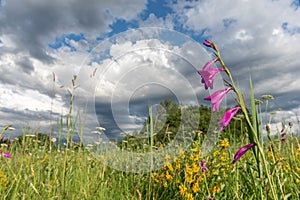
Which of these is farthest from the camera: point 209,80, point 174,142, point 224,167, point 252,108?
point 174,142

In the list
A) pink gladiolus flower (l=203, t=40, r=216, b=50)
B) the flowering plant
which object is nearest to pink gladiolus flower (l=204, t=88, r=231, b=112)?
the flowering plant

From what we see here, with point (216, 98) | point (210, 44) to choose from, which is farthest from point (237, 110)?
point (210, 44)

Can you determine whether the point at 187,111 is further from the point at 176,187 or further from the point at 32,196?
the point at 32,196

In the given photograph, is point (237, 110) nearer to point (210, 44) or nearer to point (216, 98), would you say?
point (216, 98)

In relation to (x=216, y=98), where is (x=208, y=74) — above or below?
above

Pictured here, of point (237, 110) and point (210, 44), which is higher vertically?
point (210, 44)

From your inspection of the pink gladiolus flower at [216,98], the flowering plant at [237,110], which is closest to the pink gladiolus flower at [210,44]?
the flowering plant at [237,110]

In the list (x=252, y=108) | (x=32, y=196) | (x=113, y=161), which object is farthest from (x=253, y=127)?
(x=113, y=161)

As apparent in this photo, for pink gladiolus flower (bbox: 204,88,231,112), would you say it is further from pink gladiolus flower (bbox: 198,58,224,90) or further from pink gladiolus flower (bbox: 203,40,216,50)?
pink gladiolus flower (bbox: 203,40,216,50)

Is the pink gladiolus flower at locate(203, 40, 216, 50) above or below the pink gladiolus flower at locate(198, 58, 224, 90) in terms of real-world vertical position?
above

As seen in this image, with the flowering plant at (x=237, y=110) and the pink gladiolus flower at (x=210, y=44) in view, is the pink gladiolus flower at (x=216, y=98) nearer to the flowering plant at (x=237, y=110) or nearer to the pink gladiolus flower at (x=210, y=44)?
the flowering plant at (x=237, y=110)

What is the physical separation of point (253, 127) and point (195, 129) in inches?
129

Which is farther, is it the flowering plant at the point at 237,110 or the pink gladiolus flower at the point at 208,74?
the pink gladiolus flower at the point at 208,74

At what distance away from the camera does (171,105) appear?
3871mm
